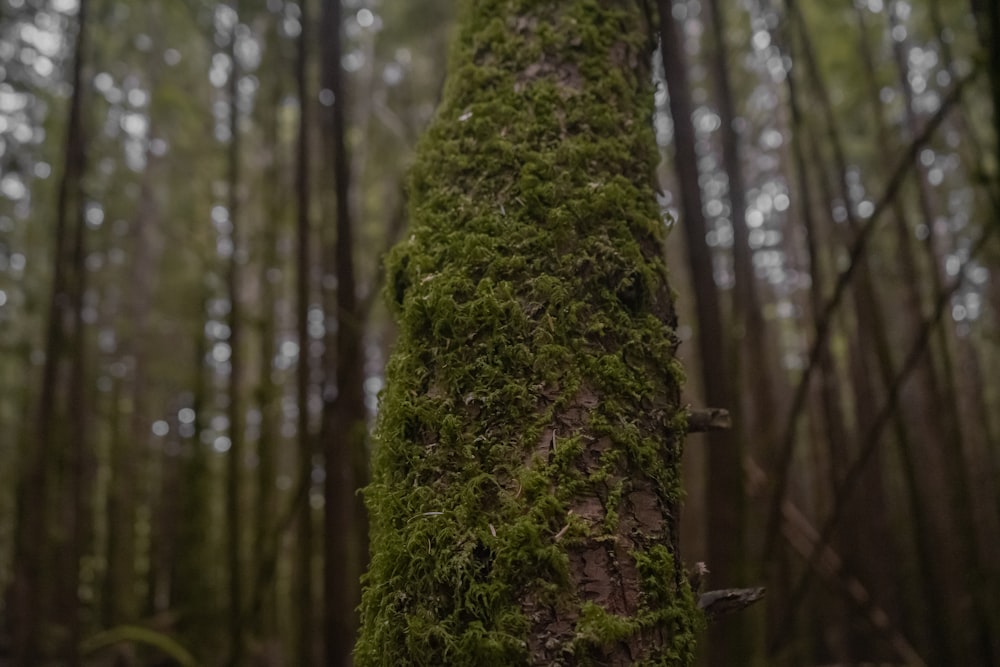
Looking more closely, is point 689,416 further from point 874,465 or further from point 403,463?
point 874,465

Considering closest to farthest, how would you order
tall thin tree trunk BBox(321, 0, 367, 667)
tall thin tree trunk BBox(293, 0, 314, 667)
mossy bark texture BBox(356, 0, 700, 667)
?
1. mossy bark texture BBox(356, 0, 700, 667)
2. tall thin tree trunk BBox(321, 0, 367, 667)
3. tall thin tree trunk BBox(293, 0, 314, 667)

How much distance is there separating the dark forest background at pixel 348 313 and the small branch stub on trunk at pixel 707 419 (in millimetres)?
453

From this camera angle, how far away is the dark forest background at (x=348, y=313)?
2748 mm

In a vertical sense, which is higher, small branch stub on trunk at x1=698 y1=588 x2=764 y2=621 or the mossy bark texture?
the mossy bark texture

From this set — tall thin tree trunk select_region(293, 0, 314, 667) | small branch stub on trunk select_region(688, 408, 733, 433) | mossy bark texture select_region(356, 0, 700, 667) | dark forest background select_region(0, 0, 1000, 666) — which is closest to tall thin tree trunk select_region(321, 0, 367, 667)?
dark forest background select_region(0, 0, 1000, 666)

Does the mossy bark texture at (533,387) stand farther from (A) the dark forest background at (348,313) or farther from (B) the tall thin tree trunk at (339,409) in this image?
(B) the tall thin tree trunk at (339,409)

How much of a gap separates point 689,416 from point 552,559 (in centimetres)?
38

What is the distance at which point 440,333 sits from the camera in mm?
1106

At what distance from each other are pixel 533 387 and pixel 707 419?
14.4 inches

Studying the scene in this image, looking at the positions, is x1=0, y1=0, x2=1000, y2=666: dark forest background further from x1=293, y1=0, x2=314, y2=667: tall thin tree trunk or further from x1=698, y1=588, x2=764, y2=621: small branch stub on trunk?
x1=698, y1=588, x2=764, y2=621: small branch stub on trunk

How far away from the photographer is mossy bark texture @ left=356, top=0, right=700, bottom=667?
96 centimetres

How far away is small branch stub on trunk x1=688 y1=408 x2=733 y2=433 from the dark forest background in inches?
17.8

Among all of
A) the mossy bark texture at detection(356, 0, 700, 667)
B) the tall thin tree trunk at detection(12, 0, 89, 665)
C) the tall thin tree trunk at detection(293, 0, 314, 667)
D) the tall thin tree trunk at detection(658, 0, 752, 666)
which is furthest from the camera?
the tall thin tree trunk at detection(293, 0, 314, 667)

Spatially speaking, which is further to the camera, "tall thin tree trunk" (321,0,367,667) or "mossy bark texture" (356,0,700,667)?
"tall thin tree trunk" (321,0,367,667)
